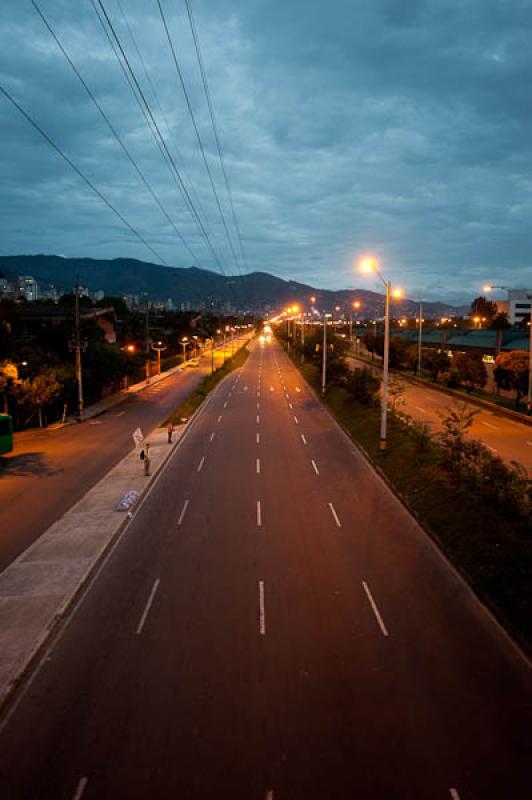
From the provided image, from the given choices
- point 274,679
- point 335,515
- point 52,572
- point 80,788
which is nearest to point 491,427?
point 335,515

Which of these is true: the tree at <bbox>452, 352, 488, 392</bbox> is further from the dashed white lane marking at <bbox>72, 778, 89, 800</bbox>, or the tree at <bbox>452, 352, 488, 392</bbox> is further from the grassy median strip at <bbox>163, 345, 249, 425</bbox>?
the dashed white lane marking at <bbox>72, 778, 89, 800</bbox>

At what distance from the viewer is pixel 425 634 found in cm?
1228

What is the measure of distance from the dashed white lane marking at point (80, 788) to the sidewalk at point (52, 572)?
277 cm

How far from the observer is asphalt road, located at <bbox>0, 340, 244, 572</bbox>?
1986cm

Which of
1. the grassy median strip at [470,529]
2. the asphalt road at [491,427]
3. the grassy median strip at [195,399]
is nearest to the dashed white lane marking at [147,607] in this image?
the grassy median strip at [470,529]

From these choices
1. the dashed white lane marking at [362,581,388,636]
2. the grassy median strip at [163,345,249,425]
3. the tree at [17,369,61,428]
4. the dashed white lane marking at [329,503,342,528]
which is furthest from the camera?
the grassy median strip at [163,345,249,425]

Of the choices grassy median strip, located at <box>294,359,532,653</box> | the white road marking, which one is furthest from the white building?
the white road marking

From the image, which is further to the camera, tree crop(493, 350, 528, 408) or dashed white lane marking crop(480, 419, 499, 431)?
tree crop(493, 350, 528, 408)

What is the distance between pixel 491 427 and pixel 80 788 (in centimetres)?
3509

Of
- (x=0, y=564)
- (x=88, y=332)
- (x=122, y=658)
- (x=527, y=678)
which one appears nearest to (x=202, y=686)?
(x=122, y=658)

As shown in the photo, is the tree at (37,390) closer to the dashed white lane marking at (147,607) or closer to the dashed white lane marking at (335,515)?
the dashed white lane marking at (335,515)

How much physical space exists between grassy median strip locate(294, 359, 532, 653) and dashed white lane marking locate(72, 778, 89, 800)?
351 inches

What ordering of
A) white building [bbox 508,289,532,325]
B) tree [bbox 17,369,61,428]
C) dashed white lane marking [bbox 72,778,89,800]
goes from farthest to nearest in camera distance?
white building [bbox 508,289,532,325]
tree [bbox 17,369,61,428]
dashed white lane marking [bbox 72,778,89,800]

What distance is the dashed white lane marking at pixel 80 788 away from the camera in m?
7.95
